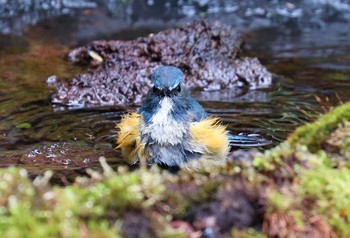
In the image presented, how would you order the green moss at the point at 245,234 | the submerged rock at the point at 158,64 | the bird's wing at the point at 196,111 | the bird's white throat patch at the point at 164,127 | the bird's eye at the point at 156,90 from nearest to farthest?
1. the green moss at the point at 245,234
2. the bird's white throat patch at the point at 164,127
3. the bird's eye at the point at 156,90
4. the bird's wing at the point at 196,111
5. the submerged rock at the point at 158,64

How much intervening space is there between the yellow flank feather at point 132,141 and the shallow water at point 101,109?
0.21m

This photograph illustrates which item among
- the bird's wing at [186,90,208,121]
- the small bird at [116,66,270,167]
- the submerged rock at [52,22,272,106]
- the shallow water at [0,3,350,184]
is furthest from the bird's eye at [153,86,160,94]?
the submerged rock at [52,22,272,106]

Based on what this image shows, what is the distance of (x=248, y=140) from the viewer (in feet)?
19.4

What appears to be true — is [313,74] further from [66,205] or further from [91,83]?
[66,205]

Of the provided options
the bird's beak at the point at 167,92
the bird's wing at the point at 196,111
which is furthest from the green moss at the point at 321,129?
the bird's wing at the point at 196,111

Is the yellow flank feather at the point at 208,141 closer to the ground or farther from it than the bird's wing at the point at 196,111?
closer to the ground

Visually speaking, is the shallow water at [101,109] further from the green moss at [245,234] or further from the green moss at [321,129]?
the green moss at [245,234]

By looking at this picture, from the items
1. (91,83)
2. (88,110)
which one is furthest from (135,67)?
(88,110)

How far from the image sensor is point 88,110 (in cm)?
722

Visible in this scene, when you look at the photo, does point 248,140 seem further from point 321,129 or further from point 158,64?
point 321,129

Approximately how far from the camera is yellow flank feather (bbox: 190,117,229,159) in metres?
5.18

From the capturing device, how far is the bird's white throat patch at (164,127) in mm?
5027

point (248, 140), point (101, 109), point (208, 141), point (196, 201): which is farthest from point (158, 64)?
point (196, 201)

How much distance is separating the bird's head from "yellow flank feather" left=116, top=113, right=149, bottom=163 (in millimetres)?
361
